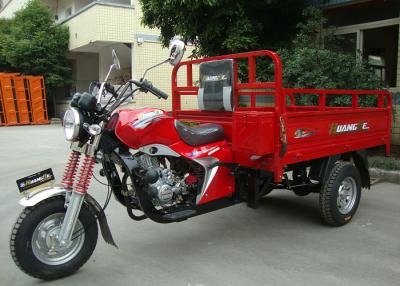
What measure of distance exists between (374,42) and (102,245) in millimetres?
7276

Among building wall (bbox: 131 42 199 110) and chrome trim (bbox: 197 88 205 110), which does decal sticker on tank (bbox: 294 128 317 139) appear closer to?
chrome trim (bbox: 197 88 205 110)

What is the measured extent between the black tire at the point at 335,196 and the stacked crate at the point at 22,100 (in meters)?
16.4

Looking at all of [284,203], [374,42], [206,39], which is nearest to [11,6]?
[206,39]

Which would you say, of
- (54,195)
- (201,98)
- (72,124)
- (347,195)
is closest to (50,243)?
(54,195)

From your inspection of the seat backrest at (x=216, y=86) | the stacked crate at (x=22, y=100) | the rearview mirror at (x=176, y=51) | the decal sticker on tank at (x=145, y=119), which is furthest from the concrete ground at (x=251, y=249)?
the stacked crate at (x=22, y=100)

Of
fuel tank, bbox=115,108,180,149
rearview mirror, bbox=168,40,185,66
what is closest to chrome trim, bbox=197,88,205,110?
fuel tank, bbox=115,108,180,149

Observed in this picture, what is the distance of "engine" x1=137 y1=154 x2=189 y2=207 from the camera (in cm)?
356

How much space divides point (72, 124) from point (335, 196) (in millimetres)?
2730

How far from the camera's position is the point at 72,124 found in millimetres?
3184

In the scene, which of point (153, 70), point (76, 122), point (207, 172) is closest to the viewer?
point (76, 122)

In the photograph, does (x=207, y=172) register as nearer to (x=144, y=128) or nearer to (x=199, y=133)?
(x=199, y=133)

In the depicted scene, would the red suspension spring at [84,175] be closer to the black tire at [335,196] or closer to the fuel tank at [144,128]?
the fuel tank at [144,128]

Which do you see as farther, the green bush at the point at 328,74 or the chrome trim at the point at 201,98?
the green bush at the point at 328,74

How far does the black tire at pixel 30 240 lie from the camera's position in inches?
124
